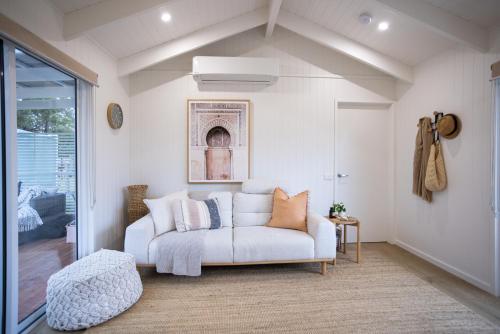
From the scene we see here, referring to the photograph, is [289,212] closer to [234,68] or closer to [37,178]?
[234,68]

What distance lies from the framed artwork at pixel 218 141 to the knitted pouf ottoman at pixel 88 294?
5.18ft

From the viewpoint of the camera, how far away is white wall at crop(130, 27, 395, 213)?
3.34 meters

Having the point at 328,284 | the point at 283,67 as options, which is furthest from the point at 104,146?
the point at 328,284

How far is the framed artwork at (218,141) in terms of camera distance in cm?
333

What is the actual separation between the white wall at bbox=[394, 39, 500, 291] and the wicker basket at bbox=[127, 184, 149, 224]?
11.5ft

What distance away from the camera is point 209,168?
3.36 metres

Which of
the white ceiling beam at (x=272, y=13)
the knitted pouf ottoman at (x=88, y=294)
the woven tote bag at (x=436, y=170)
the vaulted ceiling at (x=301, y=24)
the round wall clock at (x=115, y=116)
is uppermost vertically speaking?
the white ceiling beam at (x=272, y=13)

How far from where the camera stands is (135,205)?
305cm

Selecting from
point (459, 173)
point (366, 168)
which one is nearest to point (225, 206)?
point (366, 168)

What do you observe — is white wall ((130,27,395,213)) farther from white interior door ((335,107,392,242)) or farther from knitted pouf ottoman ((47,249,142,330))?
knitted pouf ottoman ((47,249,142,330))

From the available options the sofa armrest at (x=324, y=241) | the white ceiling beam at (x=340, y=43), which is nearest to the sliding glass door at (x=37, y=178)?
the sofa armrest at (x=324, y=241)

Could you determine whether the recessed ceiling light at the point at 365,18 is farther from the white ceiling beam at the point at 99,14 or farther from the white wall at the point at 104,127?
the white wall at the point at 104,127

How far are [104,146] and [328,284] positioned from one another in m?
2.78

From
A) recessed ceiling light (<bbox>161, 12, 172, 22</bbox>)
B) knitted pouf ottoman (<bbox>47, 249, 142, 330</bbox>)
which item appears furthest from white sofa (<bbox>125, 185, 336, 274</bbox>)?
recessed ceiling light (<bbox>161, 12, 172, 22</bbox>)
